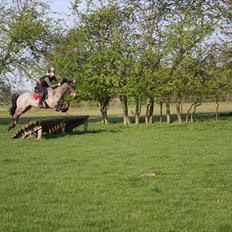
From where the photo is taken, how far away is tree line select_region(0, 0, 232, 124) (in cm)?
3338

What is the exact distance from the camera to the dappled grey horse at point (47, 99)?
16.1m

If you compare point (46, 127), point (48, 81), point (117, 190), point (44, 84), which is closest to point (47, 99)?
point (44, 84)

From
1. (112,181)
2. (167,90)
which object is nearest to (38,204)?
(112,181)

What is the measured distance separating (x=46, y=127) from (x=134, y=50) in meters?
12.8

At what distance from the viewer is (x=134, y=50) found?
33.7m

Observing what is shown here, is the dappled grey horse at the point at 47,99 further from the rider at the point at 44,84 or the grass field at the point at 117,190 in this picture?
the grass field at the point at 117,190

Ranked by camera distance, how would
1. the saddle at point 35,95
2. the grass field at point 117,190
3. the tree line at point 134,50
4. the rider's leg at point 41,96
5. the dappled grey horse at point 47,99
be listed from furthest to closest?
the tree line at point 134,50 → the dappled grey horse at point 47,99 → the saddle at point 35,95 → the rider's leg at point 41,96 → the grass field at point 117,190

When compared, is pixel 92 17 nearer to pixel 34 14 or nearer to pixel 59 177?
pixel 34 14

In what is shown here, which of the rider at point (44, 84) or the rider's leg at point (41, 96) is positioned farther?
→ the rider's leg at point (41, 96)

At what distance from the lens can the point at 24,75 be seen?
36375 mm

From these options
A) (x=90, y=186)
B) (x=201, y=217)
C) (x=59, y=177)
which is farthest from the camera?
(x=59, y=177)

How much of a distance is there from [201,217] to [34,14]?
104 ft

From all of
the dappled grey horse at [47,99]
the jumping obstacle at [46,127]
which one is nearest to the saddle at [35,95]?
the dappled grey horse at [47,99]

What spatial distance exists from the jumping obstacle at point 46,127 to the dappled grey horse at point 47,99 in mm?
4781
